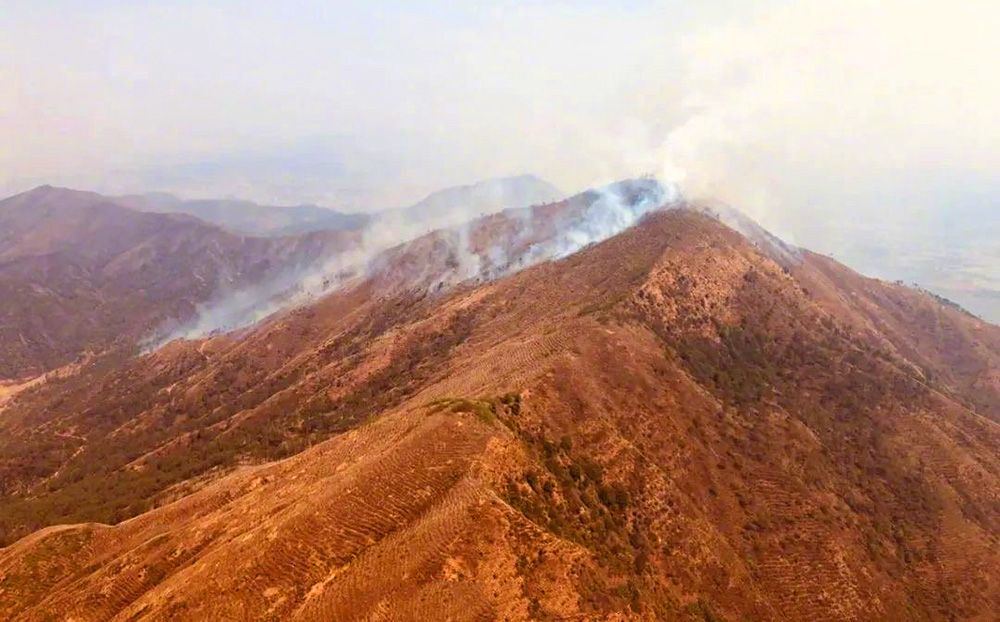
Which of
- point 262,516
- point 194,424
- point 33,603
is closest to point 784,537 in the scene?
point 262,516

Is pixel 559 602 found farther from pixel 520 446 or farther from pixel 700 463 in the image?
pixel 700 463

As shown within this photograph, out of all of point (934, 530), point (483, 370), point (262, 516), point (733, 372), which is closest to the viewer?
point (262, 516)

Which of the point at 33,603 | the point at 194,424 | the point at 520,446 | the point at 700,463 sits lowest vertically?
the point at 194,424

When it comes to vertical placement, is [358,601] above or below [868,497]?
above

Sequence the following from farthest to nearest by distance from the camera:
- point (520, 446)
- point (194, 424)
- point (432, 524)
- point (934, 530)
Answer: point (194, 424) < point (934, 530) < point (520, 446) < point (432, 524)

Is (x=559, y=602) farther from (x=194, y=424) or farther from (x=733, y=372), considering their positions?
(x=194, y=424)

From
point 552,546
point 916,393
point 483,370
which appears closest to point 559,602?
point 552,546

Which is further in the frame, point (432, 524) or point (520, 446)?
point (520, 446)
